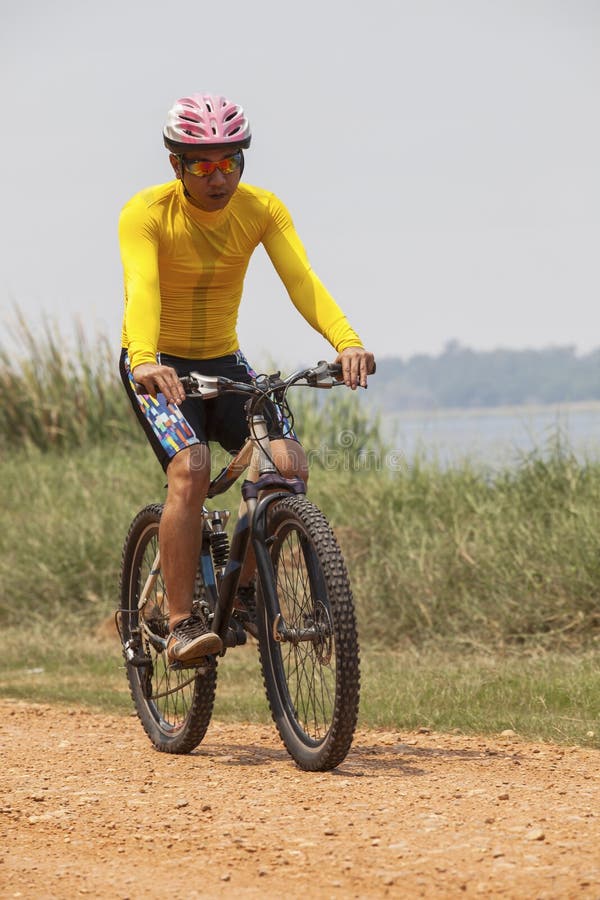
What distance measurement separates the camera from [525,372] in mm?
145125

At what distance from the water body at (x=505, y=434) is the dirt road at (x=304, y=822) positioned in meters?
5.53

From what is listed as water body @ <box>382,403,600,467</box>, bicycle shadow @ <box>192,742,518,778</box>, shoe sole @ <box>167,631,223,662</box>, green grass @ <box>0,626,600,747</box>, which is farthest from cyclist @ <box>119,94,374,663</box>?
water body @ <box>382,403,600,467</box>

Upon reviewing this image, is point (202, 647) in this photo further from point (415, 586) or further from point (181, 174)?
point (415, 586)

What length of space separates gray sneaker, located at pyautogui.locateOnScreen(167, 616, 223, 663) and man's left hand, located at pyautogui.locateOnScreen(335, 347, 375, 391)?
1136 millimetres

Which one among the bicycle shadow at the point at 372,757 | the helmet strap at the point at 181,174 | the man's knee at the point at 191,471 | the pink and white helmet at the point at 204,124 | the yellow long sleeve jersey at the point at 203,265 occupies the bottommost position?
the bicycle shadow at the point at 372,757

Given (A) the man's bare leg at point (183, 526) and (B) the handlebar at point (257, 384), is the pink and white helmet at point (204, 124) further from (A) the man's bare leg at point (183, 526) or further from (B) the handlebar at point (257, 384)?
(A) the man's bare leg at point (183, 526)

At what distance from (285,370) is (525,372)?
429ft

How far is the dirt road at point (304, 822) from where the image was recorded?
13.0ft

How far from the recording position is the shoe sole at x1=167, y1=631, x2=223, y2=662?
5461mm

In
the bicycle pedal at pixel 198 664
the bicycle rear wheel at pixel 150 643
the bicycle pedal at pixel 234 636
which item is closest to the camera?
the bicycle pedal at pixel 234 636

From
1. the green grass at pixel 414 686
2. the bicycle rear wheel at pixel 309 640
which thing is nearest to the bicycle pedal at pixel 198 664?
the bicycle rear wheel at pixel 309 640

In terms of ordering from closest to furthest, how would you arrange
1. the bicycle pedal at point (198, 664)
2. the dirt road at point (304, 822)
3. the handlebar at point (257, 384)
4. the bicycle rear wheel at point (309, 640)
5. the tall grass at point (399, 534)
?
the dirt road at point (304, 822) < the bicycle rear wheel at point (309, 640) < the handlebar at point (257, 384) < the bicycle pedal at point (198, 664) < the tall grass at point (399, 534)

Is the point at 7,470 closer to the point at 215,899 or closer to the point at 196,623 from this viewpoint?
the point at 196,623

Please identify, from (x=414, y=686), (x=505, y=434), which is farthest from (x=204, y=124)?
(x=505, y=434)
